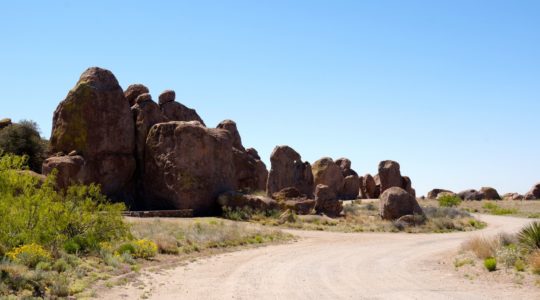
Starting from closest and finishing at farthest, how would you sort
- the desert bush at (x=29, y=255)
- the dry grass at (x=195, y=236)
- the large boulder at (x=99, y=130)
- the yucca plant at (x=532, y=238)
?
1. the desert bush at (x=29, y=255)
2. the yucca plant at (x=532, y=238)
3. the dry grass at (x=195, y=236)
4. the large boulder at (x=99, y=130)


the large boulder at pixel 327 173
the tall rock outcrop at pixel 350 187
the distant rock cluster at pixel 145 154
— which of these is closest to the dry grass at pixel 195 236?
the distant rock cluster at pixel 145 154

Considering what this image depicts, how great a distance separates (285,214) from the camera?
122 feet

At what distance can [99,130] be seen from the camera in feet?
125

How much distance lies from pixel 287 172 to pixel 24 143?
22.4m

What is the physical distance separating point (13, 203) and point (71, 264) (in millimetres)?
2384

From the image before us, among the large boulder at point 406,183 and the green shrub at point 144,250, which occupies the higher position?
the large boulder at point 406,183

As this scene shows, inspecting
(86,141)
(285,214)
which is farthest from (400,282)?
(86,141)

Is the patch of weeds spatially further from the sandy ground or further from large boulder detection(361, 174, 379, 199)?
large boulder detection(361, 174, 379, 199)

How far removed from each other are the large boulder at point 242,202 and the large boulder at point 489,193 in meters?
53.2

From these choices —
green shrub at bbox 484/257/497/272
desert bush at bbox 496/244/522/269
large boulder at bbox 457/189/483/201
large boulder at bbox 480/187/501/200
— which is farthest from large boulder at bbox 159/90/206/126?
large boulder at bbox 480/187/501/200

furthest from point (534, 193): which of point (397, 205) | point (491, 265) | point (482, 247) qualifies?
point (491, 265)

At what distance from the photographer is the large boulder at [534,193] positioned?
267ft

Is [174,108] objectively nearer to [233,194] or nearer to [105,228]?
[233,194]

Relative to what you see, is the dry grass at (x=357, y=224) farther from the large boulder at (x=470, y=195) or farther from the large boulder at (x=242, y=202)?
the large boulder at (x=470, y=195)
